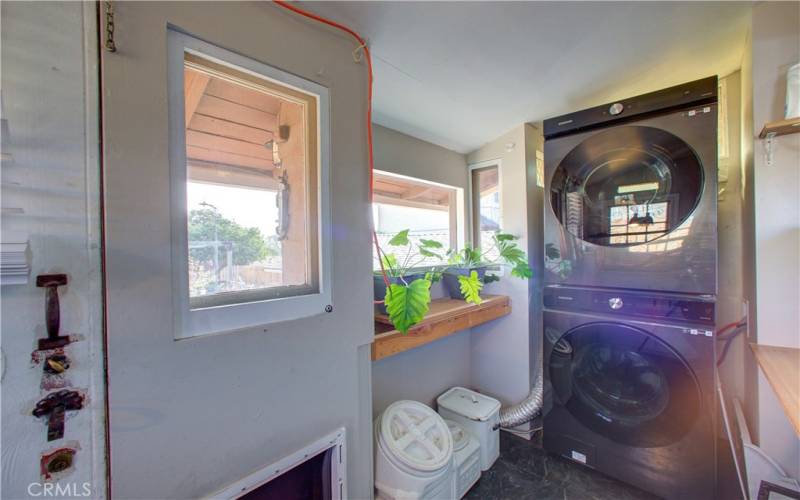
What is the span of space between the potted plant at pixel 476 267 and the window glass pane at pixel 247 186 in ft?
3.13

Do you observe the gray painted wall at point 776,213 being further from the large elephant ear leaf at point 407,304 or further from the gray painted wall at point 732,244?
the large elephant ear leaf at point 407,304

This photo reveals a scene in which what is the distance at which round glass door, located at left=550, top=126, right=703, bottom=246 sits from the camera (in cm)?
132

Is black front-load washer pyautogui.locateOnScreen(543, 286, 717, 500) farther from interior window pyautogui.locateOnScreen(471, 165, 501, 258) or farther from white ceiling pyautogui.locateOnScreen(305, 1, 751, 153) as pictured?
white ceiling pyautogui.locateOnScreen(305, 1, 751, 153)

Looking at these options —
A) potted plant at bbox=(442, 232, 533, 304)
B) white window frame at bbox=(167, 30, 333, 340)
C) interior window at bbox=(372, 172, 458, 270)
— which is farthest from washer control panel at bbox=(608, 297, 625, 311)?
white window frame at bbox=(167, 30, 333, 340)

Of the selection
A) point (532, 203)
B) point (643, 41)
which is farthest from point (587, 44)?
point (532, 203)

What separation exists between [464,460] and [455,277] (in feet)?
3.35

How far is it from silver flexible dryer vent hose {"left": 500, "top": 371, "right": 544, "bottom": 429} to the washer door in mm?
311

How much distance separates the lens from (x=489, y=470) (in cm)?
169

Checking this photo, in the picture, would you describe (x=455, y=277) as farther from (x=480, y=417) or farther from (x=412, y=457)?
(x=412, y=457)

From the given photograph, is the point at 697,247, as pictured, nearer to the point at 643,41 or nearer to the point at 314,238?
the point at 643,41

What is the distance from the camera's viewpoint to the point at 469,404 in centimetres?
183

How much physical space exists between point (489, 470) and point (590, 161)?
185 cm

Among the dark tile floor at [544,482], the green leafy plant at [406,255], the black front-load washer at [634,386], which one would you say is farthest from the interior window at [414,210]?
the dark tile floor at [544,482]

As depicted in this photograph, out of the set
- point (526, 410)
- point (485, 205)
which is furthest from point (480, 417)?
point (485, 205)
